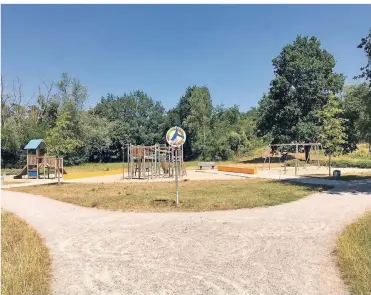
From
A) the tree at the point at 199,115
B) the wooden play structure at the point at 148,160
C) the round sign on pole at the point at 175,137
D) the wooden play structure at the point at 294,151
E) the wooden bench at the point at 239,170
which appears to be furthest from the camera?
the tree at the point at 199,115

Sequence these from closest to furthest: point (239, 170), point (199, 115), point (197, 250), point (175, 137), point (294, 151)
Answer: point (197, 250) < point (175, 137) < point (239, 170) < point (294, 151) < point (199, 115)

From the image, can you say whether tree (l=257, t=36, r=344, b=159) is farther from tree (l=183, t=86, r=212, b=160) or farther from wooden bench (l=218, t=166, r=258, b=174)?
tree (l=183, t=86, r=212, b=160)

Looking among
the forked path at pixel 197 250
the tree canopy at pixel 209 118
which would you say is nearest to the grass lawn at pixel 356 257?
the forked path at pixel 197 250

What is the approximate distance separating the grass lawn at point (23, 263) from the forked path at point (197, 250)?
0.20 meters

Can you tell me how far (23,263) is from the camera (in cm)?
568

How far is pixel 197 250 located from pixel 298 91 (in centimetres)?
3912

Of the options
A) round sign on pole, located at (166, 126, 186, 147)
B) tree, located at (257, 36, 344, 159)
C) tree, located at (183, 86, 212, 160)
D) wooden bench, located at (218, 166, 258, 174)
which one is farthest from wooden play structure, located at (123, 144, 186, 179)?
tree, located at (183, 86, 212, 160)

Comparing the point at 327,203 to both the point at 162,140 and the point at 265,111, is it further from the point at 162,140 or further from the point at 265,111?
the point at 162,140

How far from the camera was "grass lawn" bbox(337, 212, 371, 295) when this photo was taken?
15.5 ft

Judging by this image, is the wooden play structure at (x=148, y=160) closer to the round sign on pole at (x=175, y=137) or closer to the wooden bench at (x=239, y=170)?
the wooden bench at (x=239, y=170)

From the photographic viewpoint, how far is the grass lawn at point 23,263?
4.75 meters

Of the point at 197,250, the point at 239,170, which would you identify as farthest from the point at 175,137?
the point at 239,170

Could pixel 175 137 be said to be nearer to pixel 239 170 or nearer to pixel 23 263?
pixel 23 263

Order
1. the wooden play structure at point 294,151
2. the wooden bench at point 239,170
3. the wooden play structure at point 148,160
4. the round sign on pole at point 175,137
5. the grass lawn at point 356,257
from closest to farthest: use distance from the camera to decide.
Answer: the grass lawn at point 356,257 < the round sign on pole at point 175,137 < the wooden play structure at point 148,160 < the wooden bench at point 239,170 < the wooden play structure at point 294,151
